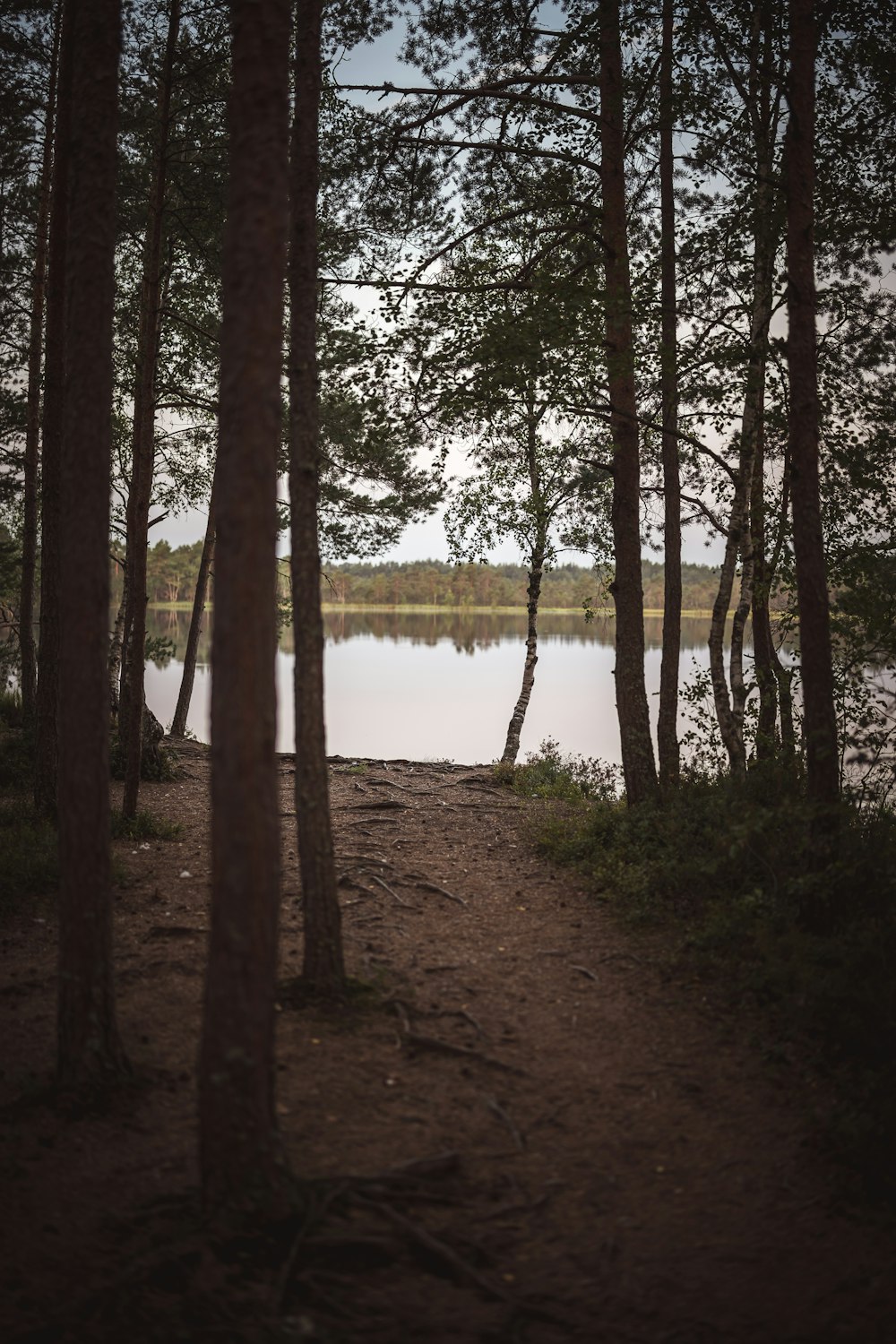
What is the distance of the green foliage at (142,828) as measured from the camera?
10.1 metres

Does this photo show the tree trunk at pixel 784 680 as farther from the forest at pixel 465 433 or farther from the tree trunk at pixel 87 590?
the tree trunk at pixel 87 590

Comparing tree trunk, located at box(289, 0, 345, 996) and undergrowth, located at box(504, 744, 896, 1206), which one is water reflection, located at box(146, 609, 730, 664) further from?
tree trunk, located at box(289, 0, 345, 996)

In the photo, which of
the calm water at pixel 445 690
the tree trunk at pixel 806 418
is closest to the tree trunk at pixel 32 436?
the calm water at pixel 445 690

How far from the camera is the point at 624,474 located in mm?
10164

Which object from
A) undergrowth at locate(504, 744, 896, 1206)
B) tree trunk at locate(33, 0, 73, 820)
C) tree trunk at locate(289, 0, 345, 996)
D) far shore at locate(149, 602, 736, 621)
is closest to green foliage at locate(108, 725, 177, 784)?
tree trunk at locate(33, 0, 73, 820)

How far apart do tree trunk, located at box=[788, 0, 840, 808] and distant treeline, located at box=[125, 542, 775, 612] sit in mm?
51558

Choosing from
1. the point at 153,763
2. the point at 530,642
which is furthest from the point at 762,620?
the point at 153,763

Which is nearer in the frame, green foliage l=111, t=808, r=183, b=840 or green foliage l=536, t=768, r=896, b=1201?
green foliage l=536, t=768, r=896, b=1201

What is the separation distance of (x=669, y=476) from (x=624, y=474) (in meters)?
1.96

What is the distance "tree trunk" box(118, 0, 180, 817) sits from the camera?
394 inches

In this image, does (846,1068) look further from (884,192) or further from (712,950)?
(884,192)

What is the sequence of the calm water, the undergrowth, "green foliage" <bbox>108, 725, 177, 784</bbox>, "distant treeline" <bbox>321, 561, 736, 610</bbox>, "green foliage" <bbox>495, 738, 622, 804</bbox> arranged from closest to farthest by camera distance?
1. the undergrowth
2. "green foliage" <bbox>108, 725, 177, 784</bbox>
3. "green foliage" <bbox>495, 738, 622, 804</bbox>
4. the calm water
5. "distant treeline" <bbox>321, 561, 736, 610</bbox>

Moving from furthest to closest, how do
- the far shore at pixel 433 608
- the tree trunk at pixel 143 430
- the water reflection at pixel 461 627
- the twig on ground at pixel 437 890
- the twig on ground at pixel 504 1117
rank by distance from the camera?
the far shore at pixel 433 608 → the water reflection at pixel 461 627 → the tree trunk at pixel 143 430 → the twig on ground at pixel 437 890 → the twig on ground at pixel 504 1117

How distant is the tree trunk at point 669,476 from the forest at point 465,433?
0.26 ft
